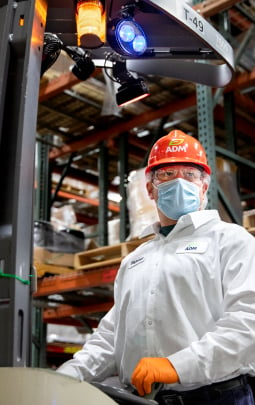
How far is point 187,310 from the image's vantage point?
2836 millimetres

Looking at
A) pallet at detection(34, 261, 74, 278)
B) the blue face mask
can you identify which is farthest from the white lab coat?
pallet at detection(34, 261, 74, 278)

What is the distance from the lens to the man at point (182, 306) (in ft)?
8.32

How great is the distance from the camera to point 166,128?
9750 mm

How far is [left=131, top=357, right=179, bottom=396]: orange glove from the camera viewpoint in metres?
2.46

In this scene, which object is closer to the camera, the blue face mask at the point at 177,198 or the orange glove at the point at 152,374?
the orange glove at the point at 152,374

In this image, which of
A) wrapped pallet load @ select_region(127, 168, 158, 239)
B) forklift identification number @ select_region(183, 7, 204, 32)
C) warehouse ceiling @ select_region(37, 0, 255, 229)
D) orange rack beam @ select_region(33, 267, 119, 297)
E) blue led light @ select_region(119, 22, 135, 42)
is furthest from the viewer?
warehouse ceiling @ select_region(37, 0, 255, 229)

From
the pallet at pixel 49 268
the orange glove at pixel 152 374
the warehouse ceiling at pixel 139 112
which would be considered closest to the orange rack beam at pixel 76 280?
the pallet at pixel 49 268

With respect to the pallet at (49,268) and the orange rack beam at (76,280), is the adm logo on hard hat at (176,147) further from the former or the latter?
the pallet at (49,268)

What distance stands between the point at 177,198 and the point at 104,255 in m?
3.84

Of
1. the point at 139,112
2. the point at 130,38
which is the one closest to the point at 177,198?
the point at 130,38

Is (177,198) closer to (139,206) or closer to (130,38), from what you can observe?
(130,38)

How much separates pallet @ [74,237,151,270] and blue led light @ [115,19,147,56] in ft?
11.8

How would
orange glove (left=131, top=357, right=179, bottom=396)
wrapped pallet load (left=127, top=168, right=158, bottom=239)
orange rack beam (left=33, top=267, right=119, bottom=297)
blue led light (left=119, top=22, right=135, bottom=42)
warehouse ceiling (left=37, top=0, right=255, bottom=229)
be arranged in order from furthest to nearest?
warehouse ceiling (left=37, top=0, right=255, bottom=229) < orange rack beam (left=33, top=267, right=119, bottom=297) < wrapped pallet load (left=127, top=168, right=158, bottom=239) < blue led light (left=119, top=22, right=135, bottom=42) < orange glove (left=131, top=357, right=179, bottom=396)

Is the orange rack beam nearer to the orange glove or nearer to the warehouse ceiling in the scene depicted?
the warehouse ceiling
